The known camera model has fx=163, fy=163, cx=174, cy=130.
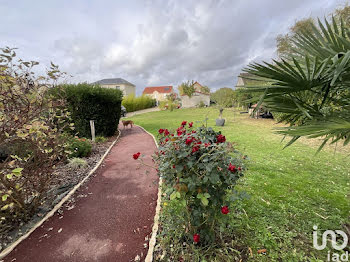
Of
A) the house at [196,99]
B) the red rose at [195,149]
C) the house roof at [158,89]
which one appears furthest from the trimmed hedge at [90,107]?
the house roof at [158,89]

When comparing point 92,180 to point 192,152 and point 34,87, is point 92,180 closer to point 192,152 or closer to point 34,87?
point 34,87

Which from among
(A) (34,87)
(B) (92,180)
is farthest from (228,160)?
(B) (92,180)

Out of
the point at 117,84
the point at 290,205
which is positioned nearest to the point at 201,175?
the point at 290,205

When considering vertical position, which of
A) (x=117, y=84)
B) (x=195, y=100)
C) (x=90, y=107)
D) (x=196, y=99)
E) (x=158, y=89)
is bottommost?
(x=90, y=107)

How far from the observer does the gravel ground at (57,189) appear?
7.51 feet

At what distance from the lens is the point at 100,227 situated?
244 centimetres

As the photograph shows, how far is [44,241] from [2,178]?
1024 mm

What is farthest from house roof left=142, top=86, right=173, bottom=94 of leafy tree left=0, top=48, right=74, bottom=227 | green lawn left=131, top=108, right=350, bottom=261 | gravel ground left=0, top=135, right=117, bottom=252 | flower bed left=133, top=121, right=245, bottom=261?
flower bed left=133, top=121, right=245, bottom=261

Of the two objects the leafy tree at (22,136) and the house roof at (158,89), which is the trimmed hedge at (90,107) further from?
the house roof at (158,89)

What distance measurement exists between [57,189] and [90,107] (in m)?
4.81

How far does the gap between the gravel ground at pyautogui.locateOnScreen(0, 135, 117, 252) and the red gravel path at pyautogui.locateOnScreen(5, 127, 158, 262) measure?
20 cm

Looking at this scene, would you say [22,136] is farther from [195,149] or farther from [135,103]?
[135,103]

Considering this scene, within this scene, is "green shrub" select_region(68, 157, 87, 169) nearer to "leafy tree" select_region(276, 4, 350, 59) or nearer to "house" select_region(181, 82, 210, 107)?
"leafy tree" select_region(276, 4, 350, 59)

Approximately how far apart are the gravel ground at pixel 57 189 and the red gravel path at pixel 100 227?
198 millimetres
